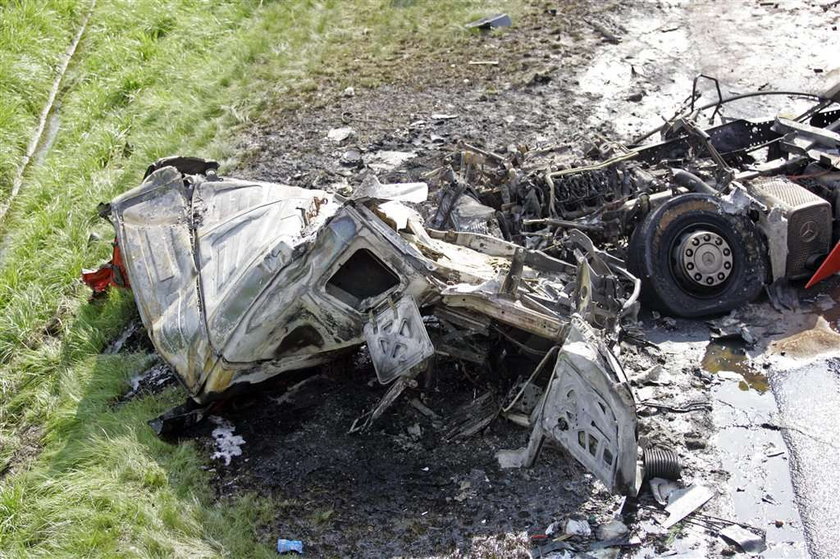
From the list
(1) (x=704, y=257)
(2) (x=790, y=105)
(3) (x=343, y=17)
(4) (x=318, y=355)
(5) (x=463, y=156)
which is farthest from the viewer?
(3) (x=343, y=17)

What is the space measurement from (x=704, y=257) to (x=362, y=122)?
4.95 metres

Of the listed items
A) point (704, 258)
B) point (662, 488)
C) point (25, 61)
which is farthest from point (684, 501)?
point (25, 61)

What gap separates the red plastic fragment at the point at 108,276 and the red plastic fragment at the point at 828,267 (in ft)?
18.8

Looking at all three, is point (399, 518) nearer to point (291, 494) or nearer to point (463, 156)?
point (291, 494)

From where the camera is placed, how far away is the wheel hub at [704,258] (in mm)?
7016

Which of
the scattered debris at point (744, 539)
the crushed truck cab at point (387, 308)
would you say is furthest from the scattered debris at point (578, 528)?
the scattered debris at point (744, 539)

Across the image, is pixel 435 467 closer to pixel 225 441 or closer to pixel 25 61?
pixel 225 441

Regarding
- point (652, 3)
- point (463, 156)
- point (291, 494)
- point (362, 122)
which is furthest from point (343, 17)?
point (291, 494)

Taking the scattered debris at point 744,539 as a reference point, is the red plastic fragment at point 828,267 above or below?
above

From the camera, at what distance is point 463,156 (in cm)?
799

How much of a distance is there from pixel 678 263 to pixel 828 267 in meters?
1.29

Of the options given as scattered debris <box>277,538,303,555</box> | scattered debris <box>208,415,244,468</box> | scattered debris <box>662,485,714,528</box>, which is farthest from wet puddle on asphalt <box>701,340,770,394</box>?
scattered debris <box>208,415,244,468</box>

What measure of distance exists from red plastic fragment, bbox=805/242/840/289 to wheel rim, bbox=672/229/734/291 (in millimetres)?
753

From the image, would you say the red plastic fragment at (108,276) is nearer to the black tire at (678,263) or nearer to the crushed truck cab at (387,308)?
the crushed truck cab at (387,308)
